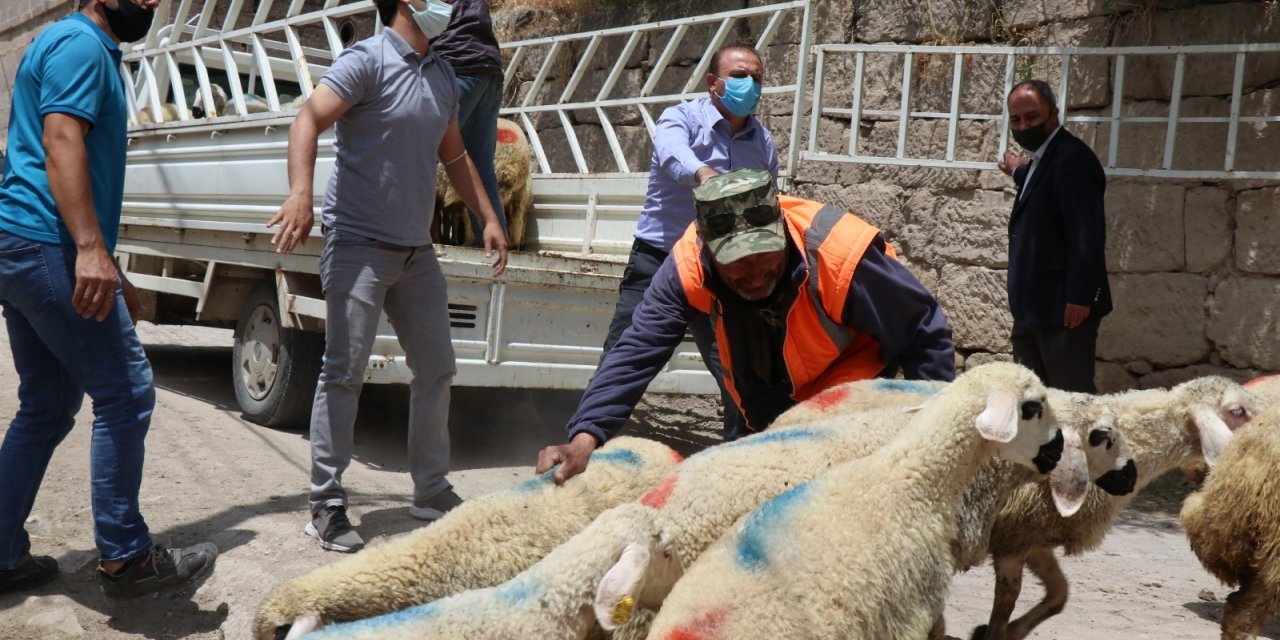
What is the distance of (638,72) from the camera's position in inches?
378

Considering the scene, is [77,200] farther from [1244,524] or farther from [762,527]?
[1244,524]

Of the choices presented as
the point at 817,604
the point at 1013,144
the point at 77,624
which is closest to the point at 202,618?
the point at 77,624

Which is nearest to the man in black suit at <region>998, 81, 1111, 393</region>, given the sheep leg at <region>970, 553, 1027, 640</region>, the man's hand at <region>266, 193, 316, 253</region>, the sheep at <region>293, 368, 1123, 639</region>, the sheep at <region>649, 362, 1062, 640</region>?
the sheep leg at <region>970, 553, 1027, 640</region>

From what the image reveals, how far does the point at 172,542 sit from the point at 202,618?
0.60 m

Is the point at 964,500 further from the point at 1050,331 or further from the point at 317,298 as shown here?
the point at 317,298

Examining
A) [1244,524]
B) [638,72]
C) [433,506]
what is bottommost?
[433,506]

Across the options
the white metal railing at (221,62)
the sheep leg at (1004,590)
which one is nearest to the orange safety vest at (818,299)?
the sheep leg at (1004,590)

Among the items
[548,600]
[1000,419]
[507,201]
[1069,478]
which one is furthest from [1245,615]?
[507,201]

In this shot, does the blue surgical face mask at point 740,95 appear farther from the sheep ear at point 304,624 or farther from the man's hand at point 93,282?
the sheep ear at point 304,624

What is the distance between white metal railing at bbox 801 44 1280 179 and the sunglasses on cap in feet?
12.3

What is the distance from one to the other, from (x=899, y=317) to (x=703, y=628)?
4.77ft

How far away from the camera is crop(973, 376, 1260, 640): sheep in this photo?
3.21 meters

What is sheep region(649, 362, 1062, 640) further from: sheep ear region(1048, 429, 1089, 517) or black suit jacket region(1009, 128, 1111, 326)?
black suit jacket region(1009, 128, 1111, 326)

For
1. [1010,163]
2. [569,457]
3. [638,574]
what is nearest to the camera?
[638,574]
